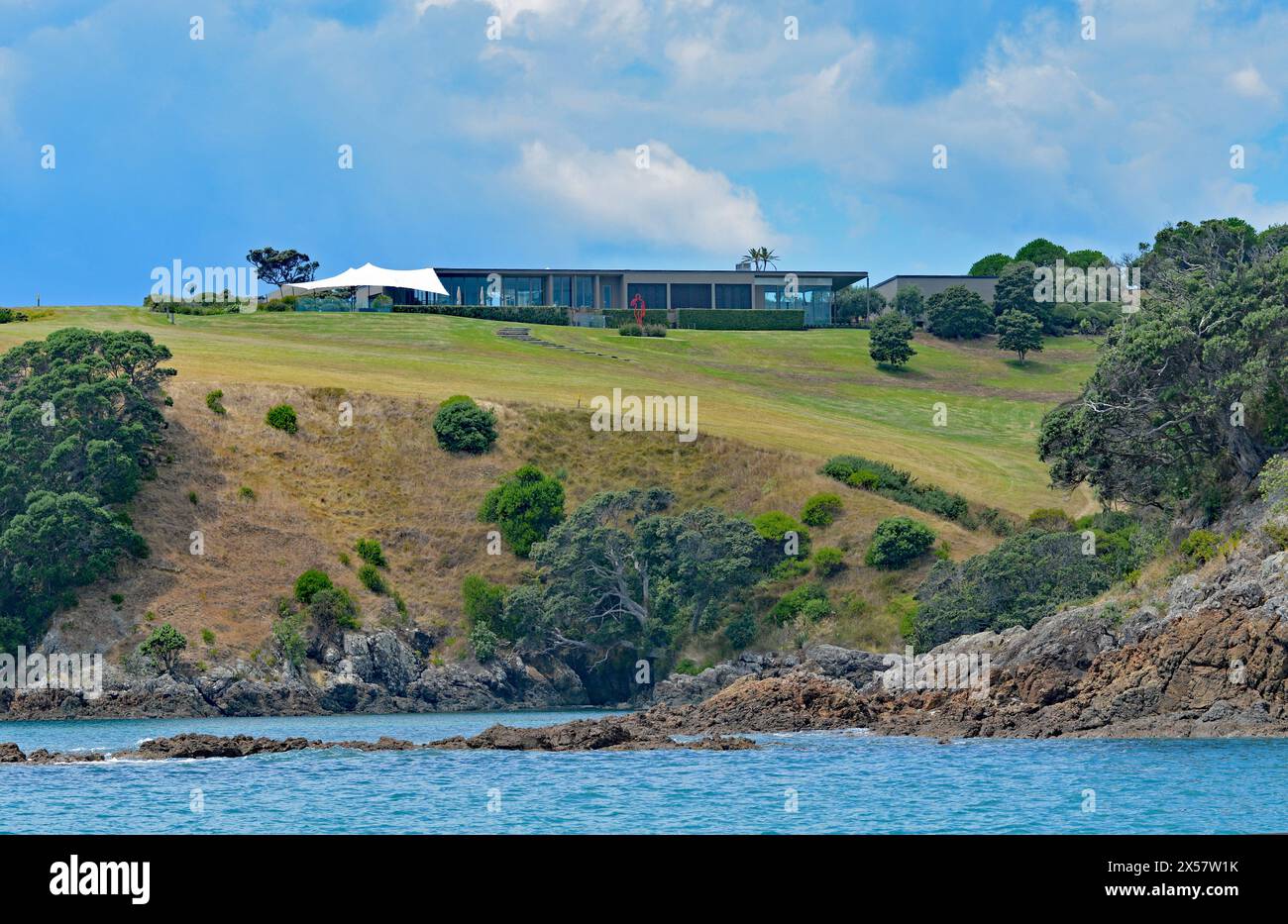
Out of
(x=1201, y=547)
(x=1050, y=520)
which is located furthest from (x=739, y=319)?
(x=1201, y=547)

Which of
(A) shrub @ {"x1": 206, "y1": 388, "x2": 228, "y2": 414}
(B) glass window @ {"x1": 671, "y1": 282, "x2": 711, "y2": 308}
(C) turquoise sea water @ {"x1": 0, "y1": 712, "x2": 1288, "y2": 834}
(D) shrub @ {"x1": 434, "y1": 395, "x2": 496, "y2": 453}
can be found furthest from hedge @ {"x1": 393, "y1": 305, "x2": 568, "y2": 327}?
(C) turquoise sea water @ {"x1": 0, "y1": 712, "x2": 1288, "y2": 834}

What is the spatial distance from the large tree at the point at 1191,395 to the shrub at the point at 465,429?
42.4 m

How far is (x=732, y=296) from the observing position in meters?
159

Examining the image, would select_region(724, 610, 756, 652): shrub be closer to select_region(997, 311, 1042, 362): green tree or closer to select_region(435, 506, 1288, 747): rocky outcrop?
select_region(435, 506, 1288, 747): rocky outcrop

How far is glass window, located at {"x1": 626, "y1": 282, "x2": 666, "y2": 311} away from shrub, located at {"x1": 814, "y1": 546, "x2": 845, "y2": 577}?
7764 centimetres

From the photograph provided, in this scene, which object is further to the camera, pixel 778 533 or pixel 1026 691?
pixel 778 533

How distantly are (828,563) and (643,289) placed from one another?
79.7 m

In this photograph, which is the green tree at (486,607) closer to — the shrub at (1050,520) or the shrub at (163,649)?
the shrub at (163,649)

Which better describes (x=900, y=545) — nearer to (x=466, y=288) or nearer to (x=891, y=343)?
(x=891, y=343)

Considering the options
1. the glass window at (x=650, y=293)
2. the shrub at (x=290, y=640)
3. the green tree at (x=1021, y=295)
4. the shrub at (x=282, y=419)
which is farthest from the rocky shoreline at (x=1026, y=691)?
the green tree at (x=1021, y=295)
